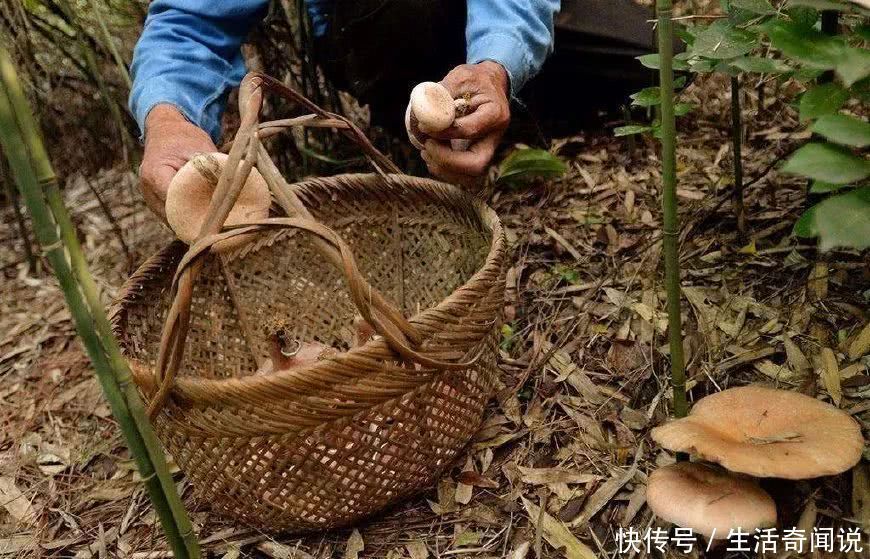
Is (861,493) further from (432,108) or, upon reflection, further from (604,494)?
(432,108)

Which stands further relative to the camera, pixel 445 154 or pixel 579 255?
pixel 579 255

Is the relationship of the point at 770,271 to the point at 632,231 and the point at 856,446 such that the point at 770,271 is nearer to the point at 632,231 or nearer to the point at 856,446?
the point at 632,231

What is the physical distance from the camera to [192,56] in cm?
129

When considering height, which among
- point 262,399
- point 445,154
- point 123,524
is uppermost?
point 445,154

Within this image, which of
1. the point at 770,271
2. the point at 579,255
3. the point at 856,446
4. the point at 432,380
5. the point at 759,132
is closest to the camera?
the point at 856,446

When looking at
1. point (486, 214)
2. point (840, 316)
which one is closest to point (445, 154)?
point (486, 214)

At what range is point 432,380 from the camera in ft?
2.85

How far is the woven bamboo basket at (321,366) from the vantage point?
766mm

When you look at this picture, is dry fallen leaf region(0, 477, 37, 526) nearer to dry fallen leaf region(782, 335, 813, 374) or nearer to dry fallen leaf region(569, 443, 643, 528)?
dry fallen leaf region(569, 443, 643, 528)

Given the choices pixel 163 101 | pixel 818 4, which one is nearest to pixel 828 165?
pixel 818 4

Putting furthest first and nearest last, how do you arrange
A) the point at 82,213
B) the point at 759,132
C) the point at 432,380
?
the point at 82,213 < the point at 759,132 < the point at 432,380

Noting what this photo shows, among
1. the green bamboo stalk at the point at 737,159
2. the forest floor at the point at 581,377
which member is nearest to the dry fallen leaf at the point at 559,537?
the forest floor at the point at 581,377

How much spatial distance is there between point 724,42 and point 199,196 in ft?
2.07

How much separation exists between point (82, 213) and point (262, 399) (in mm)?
1277
